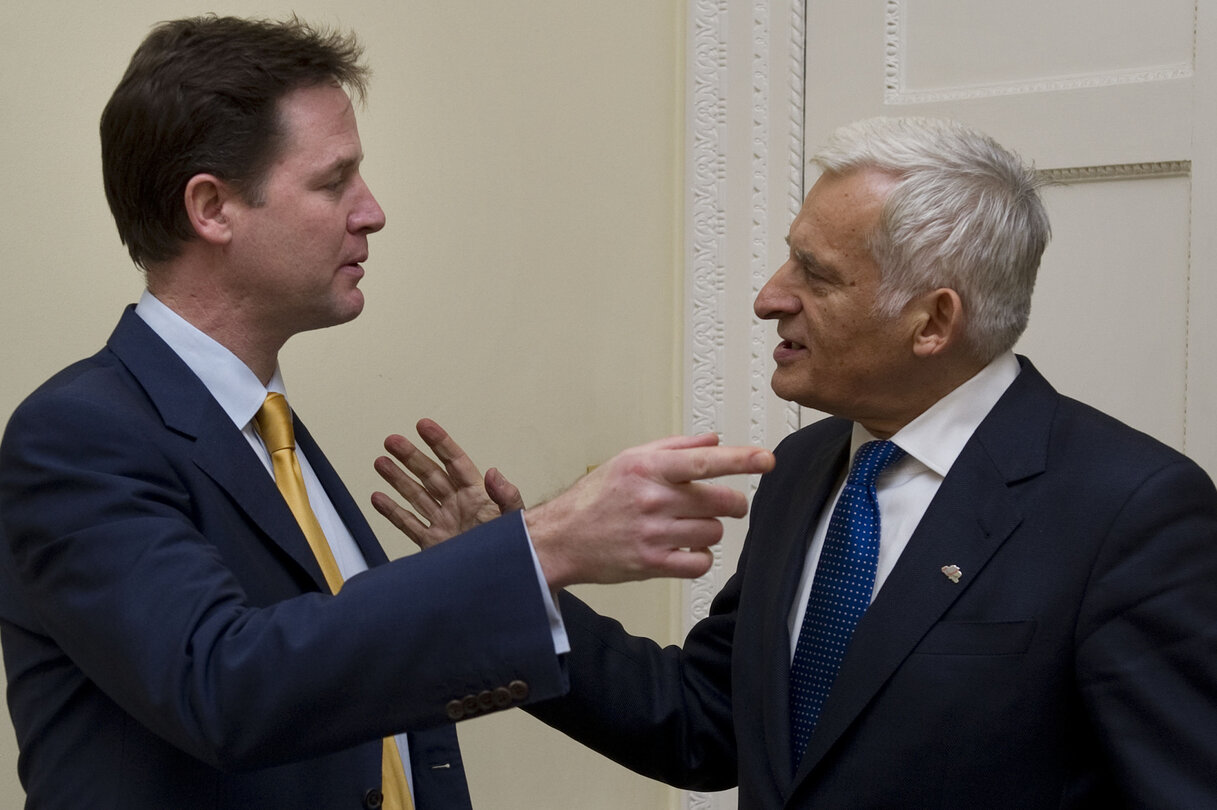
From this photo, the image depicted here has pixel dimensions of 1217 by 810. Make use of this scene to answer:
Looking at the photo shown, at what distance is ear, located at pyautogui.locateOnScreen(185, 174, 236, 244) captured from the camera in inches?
60.8

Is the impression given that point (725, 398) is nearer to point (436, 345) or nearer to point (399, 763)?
point (436, 345)

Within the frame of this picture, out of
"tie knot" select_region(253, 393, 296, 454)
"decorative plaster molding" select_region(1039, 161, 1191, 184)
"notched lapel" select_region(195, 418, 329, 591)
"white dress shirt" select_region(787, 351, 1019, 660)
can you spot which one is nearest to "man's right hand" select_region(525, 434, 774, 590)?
"notched lapel" select_region(195, 418, 329, 591)

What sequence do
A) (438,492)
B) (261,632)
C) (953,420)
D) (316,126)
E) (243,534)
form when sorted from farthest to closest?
(438,492) → (953,420) → (316,126) → (243,534) → (261,632)

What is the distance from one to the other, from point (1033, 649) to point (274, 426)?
3.00ft

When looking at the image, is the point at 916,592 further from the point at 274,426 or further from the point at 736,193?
the point at 736,193

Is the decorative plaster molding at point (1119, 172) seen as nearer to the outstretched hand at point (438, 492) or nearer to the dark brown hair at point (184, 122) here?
the outstretched hand at point (438, 492)

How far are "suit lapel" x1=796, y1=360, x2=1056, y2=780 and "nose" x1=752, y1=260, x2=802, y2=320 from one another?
32 cm

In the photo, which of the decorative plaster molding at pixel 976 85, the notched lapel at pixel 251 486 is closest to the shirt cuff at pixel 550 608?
the notched lapel at pixel 251 486

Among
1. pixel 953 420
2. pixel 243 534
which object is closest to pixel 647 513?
pixel 243 534

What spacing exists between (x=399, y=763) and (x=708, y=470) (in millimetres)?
633

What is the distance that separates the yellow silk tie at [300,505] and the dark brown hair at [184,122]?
0.23 meters

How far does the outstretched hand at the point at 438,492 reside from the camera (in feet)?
6.09

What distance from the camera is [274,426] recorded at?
5.05 ft

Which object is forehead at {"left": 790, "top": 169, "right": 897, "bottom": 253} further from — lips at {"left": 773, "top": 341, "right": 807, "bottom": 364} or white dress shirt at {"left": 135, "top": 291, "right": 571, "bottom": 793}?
white dress shirt at {"left": 135, "top": 291, "right": 571, "bottom": 793}
